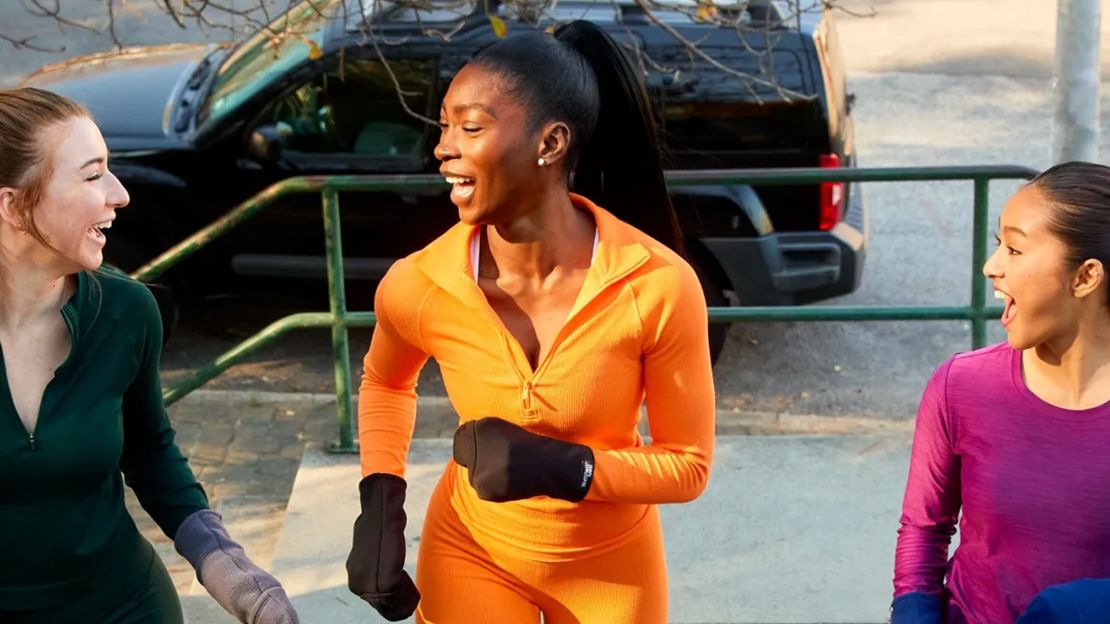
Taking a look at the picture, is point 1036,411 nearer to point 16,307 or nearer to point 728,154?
→ point 16,307

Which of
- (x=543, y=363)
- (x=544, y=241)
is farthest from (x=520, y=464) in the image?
(x=544, y=241)

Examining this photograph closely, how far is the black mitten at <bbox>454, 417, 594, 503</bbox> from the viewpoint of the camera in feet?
8.32

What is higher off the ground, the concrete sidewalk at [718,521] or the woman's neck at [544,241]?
the woman's neck at [544,241]

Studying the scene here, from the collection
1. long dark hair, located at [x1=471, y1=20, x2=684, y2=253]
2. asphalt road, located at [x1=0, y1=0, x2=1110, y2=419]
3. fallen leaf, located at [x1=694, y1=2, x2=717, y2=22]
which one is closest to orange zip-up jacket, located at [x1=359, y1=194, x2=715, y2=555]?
long dark hair, located at [x1=471, y1=20, x2=684, y2=253]

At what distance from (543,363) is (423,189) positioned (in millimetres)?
2686

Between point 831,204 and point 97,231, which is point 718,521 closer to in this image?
point 831,204

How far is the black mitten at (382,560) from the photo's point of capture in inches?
106

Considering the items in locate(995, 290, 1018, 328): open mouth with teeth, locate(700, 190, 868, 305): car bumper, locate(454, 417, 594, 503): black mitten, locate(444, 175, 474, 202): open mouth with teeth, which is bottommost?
locate(700, 190, 868, 305): car bumper

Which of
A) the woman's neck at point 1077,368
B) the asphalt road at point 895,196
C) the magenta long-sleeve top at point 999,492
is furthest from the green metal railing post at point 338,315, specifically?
the woman's neck at point 1077,368

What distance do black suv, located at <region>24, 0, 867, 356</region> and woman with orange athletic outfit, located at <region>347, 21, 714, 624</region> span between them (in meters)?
4.18

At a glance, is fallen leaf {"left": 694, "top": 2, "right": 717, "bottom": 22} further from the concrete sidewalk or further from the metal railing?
the concrete sidewalk

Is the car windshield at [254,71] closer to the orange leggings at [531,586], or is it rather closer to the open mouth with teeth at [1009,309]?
the orange leggings at [531,586]

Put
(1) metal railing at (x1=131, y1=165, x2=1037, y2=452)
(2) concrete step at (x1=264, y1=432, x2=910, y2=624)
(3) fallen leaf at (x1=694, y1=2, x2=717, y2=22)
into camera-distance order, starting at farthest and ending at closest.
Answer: (1) metal railing at (x1=131, y1=165, x2=1037, y2=452)
(3) fallen leaf at (x1=694, y1=2, x2=717, y2=22)
(2) concrete step at (x1=264, y1=432, x2=910, y2=624)

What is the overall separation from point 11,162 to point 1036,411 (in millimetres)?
1809
